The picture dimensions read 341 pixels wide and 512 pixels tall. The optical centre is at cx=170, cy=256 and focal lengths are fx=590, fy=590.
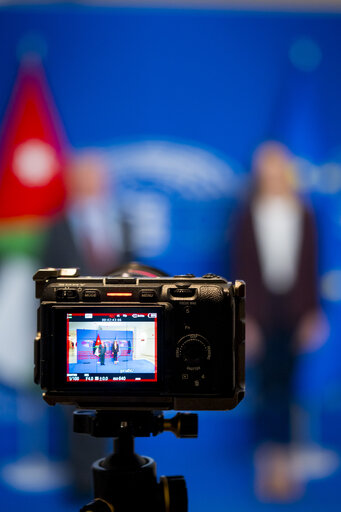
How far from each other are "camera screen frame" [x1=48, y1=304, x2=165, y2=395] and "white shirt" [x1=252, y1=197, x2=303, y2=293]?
1.84 metres

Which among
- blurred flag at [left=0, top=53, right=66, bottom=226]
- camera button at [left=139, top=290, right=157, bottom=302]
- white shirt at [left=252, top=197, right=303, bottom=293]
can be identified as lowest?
camera button at [left=139, top=290, right=157, bottom=302]

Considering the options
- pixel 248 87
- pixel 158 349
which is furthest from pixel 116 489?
pixel 248 87

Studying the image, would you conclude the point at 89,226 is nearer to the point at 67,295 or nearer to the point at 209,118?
the point at 209,118

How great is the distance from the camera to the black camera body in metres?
1.13

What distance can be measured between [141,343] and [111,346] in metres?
0.06

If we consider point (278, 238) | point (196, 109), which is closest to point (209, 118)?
point (196, 109)

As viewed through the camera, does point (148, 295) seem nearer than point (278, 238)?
Yes

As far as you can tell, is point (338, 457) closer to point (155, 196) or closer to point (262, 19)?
point (155, 196)

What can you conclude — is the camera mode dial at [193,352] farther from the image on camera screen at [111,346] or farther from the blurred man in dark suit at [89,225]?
the blurred man in dark suit at [89,225]

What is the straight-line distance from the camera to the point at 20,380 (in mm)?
2840

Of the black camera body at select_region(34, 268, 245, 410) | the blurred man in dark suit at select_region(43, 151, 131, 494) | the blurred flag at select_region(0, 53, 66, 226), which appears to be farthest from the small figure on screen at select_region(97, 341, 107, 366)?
the blurred flag at select_region(0, 53, 66, 226)

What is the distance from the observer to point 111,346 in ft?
3.88

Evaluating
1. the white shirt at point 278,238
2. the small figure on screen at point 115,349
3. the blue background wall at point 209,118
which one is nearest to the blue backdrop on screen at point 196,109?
the blue background wall at point 209,118

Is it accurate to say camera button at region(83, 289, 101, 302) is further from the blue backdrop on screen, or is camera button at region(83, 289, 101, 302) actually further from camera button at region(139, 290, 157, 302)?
the blue backdrop on screen
